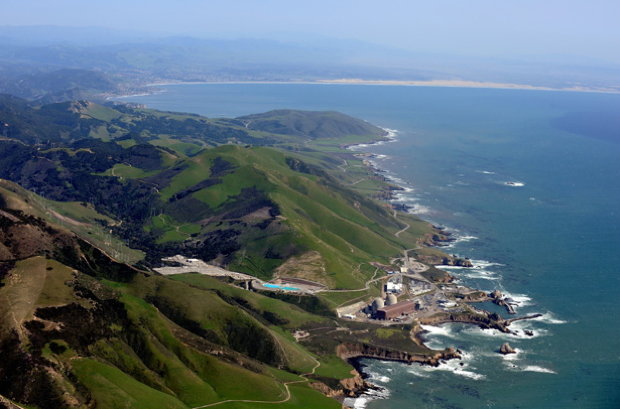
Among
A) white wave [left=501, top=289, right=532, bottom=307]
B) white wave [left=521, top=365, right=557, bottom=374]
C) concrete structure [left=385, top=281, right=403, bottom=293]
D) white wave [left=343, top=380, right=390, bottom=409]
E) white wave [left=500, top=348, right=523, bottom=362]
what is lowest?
white wave [left=343, top=380, right=390, bottom=409]

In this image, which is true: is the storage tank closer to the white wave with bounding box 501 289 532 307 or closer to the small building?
the small building

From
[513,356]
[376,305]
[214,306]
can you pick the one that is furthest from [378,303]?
[214,306]

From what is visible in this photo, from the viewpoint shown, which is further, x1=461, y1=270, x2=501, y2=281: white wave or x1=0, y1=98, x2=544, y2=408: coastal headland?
x1=461, y1=270, x2=501, y2=281: white wave

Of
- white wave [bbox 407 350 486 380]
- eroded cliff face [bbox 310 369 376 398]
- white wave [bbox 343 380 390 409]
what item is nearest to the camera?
white wave [bbox 343 380 390 409]

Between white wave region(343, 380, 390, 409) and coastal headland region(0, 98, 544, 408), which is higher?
coastal headland region(0, 98, 544, 408)

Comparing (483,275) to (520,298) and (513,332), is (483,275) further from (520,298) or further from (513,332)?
(513,332)

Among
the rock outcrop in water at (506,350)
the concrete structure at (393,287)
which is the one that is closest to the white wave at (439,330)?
the rock outcrop in water at (506,350)

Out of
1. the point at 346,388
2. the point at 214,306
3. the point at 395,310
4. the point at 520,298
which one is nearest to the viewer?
the point at 346,388

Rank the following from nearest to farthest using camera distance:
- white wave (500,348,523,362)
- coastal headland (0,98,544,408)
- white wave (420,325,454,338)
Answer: coastal headland (0,98,544,408) → white wave (500,348,523,362) → white wave (420,325,454,338)

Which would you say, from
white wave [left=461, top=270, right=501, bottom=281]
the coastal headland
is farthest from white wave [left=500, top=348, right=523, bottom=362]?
white wave [left=461, top=270, right=501, bottom=281]
